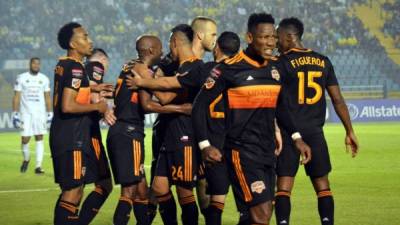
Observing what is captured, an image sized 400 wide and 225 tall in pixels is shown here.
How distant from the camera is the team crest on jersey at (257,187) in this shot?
22.2 ft

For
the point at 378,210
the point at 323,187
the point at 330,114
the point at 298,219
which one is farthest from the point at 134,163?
the point at 330,114

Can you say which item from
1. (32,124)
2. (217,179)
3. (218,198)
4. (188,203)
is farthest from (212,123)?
(32,124)

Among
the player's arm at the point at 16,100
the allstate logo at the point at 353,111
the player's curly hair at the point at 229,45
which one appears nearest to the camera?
the player's curly hair at the point at 229,45

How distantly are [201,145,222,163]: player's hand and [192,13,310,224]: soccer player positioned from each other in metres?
0.11

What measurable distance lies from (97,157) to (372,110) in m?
27.6

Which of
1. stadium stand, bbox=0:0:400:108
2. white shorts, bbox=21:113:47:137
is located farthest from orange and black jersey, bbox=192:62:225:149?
stadium stand, bbox=0:0:400:108

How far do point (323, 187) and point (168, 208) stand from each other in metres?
1.55

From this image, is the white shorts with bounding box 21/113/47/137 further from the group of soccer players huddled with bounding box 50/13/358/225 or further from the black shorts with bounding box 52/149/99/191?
the black shorts with bounding box 52/149/99/191

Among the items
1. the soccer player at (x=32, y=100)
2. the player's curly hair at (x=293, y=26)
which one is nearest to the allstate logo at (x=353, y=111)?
the soccer player at (x=32, y=100)

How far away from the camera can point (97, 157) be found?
27.5 ft

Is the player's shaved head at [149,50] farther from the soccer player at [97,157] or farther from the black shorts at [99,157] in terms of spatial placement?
the black shorts at [99,157]

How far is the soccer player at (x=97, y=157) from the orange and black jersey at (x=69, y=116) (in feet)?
0.63

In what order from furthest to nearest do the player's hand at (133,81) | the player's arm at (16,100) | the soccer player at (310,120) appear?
the player's arm at (16,100) < the soccer player at (310,120) < the player's hand at (133,81)

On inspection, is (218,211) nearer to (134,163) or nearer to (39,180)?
(134,163)
